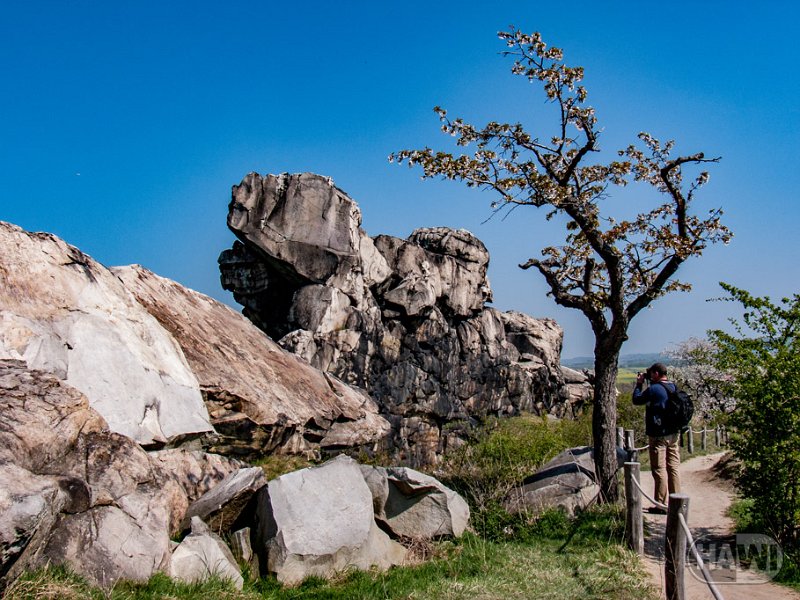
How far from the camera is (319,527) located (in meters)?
8.35

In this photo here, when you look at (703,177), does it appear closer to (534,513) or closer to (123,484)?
(534,513)

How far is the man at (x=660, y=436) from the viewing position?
10.9 metres

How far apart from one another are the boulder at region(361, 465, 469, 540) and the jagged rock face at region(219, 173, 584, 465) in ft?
89.3

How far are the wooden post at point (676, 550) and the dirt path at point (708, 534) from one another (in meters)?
1.09

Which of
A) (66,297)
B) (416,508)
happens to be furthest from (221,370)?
(416,508)

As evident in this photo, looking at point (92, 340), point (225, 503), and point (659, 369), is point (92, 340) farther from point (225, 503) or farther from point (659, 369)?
point (659, 369)

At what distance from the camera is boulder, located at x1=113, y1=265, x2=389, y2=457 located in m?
Result: 12.4

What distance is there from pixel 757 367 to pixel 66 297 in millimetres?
10601

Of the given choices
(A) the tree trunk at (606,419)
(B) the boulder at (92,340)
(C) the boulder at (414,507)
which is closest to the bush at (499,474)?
(C) the boulder at (414,507)

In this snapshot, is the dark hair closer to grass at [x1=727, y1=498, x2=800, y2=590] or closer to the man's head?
the man's head

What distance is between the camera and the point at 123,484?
7461 mm

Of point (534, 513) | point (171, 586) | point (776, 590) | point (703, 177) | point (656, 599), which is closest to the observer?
point (171, 586)

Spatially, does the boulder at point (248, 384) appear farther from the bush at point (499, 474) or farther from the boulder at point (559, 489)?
the boulder at point (559, 489)

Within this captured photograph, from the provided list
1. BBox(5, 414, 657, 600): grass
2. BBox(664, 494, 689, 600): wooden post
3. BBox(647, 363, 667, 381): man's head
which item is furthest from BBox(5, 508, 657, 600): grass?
BBox(647, 363, 667, 381): man's head
